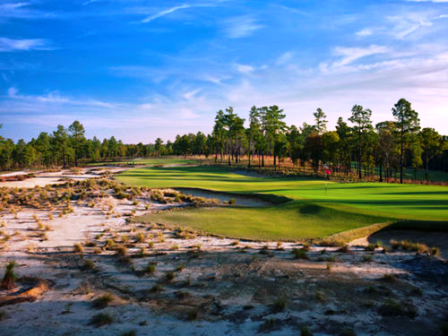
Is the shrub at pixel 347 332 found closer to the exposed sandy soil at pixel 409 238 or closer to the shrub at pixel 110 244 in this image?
the exposed sandy soil at pixel 409 238

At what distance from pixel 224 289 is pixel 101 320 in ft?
9.49

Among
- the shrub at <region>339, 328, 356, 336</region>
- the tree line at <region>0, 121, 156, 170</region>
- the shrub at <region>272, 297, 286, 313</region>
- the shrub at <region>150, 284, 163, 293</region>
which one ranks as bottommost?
the shrub at <region>150, 284, 163, 293</region>

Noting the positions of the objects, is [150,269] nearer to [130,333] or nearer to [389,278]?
[130,333]

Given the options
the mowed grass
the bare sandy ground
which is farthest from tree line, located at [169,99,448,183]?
the bare sandy ground

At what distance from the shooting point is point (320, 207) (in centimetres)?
1748

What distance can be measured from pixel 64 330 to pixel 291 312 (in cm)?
449

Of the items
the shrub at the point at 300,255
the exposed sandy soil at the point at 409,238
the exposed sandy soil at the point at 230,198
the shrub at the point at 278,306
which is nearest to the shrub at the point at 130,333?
the shrub at the point at 278,306

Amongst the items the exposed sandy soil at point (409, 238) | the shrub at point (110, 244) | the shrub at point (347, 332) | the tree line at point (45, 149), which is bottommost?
the exposed sandy soil at point (409, 238)

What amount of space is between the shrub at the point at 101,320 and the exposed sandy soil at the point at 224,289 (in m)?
0.09

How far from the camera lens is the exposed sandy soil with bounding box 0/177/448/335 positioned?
538 cm

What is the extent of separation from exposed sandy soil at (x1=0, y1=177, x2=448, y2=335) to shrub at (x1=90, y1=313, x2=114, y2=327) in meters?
0.09

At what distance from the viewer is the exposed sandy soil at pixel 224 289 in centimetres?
538

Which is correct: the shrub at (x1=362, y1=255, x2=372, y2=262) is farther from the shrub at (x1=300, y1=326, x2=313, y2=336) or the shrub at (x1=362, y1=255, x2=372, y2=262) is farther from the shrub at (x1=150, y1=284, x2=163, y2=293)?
the shrub at (x1=150, y1=284, x2=163, y2=293)

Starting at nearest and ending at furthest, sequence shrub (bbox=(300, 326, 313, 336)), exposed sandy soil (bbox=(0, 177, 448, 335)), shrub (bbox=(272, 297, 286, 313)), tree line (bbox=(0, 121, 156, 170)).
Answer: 1. shrub (bbox=(300, 326, 313, 336))
2. exposed sandy soil (bbox=(0, 177, 448, 335))
3. shrub (bbox=(272, 297, 286, 313))
4. tree line (bbox=(0, 121, 156, 170))
